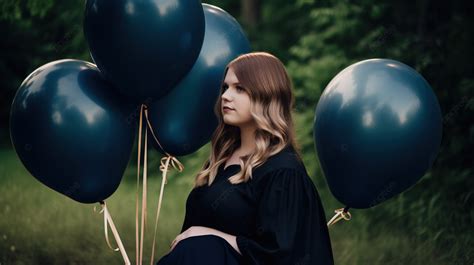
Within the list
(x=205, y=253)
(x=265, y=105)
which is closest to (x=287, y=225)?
(x=205, y=253)

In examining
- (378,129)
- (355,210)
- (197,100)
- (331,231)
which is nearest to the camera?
(378,129)

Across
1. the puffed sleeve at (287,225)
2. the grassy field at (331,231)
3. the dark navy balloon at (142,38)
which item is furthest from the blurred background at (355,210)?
the puffed sleeve at (287,225)

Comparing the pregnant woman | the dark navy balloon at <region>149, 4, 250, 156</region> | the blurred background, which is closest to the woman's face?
the pregnant woman

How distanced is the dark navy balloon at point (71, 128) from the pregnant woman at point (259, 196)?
19.0 inches

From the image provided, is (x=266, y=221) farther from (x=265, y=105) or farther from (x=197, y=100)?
(x=197, y=100)

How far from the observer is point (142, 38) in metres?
2.62

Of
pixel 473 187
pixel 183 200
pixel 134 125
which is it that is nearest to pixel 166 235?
pixel 183 200

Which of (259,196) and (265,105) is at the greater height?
(265,105)

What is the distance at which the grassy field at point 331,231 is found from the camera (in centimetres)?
495

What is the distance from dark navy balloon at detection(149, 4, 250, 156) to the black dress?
50 cm

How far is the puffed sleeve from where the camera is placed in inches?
95.5

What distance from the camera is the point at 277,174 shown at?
2492mm

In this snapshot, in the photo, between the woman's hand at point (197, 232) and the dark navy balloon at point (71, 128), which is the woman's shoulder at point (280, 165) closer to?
the woman's hand at point (197, 232)

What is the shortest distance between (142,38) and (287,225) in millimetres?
925
